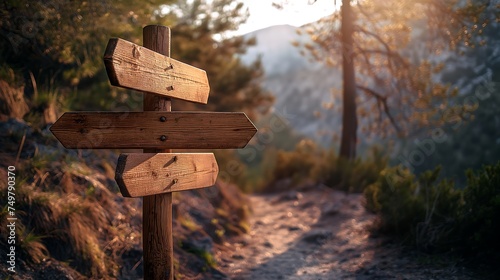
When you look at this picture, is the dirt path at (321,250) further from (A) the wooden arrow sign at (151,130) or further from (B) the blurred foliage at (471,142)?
(B) the blurred foliage at (471,142)

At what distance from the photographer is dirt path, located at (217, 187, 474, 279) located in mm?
5684

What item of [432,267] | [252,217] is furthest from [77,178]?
[252,217]

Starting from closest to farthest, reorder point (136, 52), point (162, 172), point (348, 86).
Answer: point (136, 52)
point (162, 172)
point (348, 86)

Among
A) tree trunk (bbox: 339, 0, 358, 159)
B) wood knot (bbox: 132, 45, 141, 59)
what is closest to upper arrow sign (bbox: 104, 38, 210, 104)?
wood knot (bbox: 132, 45, 141, 59)

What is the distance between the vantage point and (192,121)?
374cm

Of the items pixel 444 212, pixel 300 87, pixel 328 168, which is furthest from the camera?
pixel 300 87

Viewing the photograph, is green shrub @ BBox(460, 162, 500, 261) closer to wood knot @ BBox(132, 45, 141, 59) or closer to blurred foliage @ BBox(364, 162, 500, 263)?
blurred foliage @ BBox(364, 162, 500, 263)

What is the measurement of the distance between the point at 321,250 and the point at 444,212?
80.1 inches

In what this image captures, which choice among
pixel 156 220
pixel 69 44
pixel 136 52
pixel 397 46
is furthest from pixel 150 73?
pixel 397 46

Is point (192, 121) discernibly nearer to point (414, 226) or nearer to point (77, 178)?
point (77, 178)

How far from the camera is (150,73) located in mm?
3514

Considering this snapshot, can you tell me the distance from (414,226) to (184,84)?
3.89 metres

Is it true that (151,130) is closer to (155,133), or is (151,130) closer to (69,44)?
(155,133)

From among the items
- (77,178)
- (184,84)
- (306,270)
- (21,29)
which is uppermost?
(21,29)
